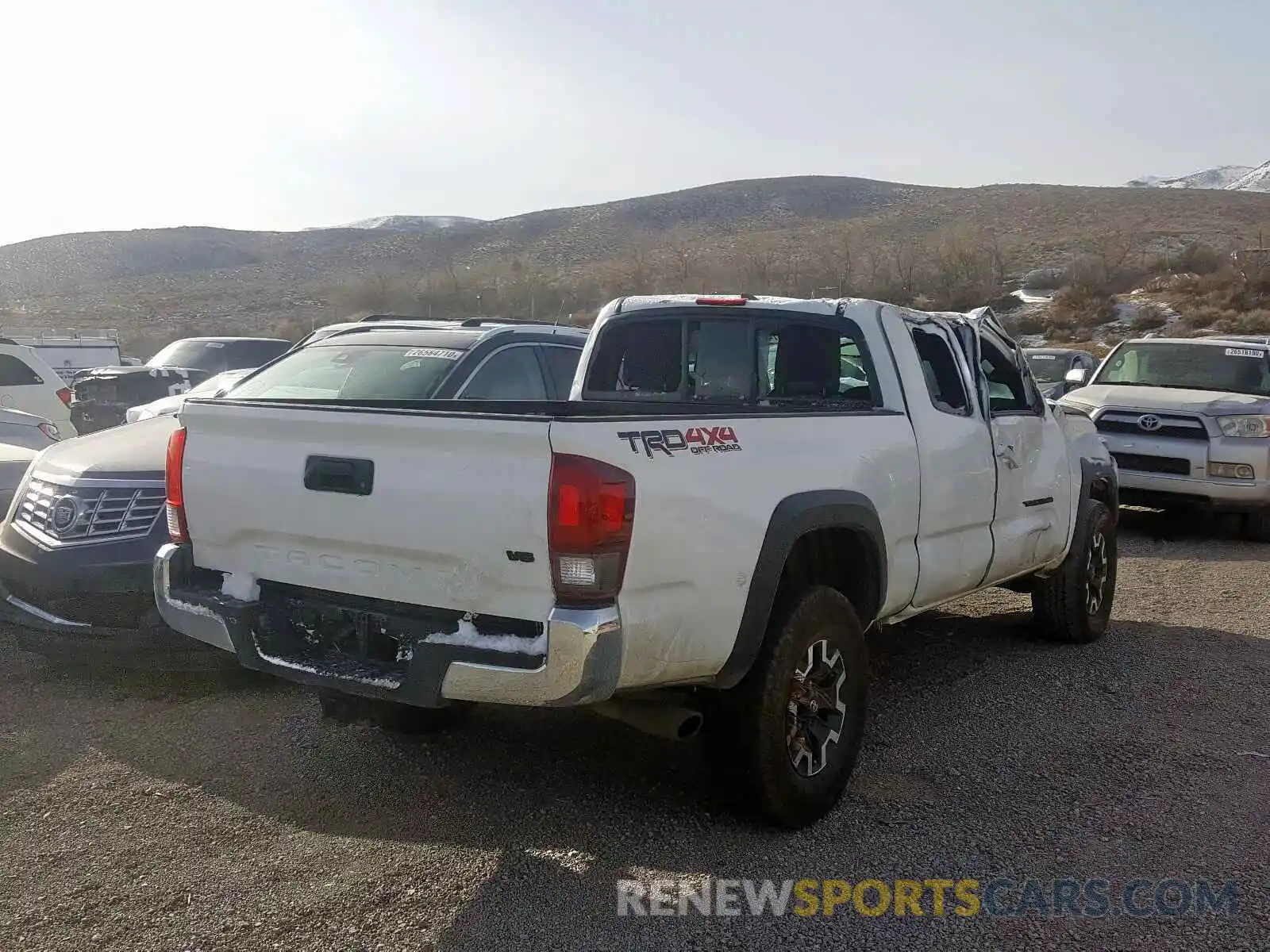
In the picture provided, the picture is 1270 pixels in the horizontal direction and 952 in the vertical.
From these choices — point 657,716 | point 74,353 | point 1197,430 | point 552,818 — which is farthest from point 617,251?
point 657,716

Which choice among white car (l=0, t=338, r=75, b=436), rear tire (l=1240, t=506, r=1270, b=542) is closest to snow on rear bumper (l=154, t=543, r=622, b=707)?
rear tire (l=1240, t=506, r=1270, b=542)

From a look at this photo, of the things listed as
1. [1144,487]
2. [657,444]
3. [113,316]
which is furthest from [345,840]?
[113,316]

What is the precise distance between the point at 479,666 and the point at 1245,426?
346 inches

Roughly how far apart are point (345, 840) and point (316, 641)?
2.24 feet

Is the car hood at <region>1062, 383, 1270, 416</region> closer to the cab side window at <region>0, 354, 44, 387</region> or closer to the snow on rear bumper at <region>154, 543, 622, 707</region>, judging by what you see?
the snow on rear bumper at <region>154, 543, 622, 707</region>

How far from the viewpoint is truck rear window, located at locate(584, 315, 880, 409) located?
5102 mm

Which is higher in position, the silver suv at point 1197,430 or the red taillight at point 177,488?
the red taillight at point 177,488

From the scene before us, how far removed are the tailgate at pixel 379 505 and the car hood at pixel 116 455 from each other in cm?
193

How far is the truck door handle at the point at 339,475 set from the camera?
352 centimetres

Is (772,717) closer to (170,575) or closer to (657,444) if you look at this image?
(657,444)

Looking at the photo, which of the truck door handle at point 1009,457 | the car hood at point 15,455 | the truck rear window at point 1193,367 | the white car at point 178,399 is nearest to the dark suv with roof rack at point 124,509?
the car hood at point 15,455

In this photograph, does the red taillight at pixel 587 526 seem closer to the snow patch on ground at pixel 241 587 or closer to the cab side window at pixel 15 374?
the snow patch on ground at pixel 241 587

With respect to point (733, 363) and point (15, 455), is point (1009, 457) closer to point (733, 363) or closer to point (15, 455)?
point (733, 363)

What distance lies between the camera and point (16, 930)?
10.6 ft
